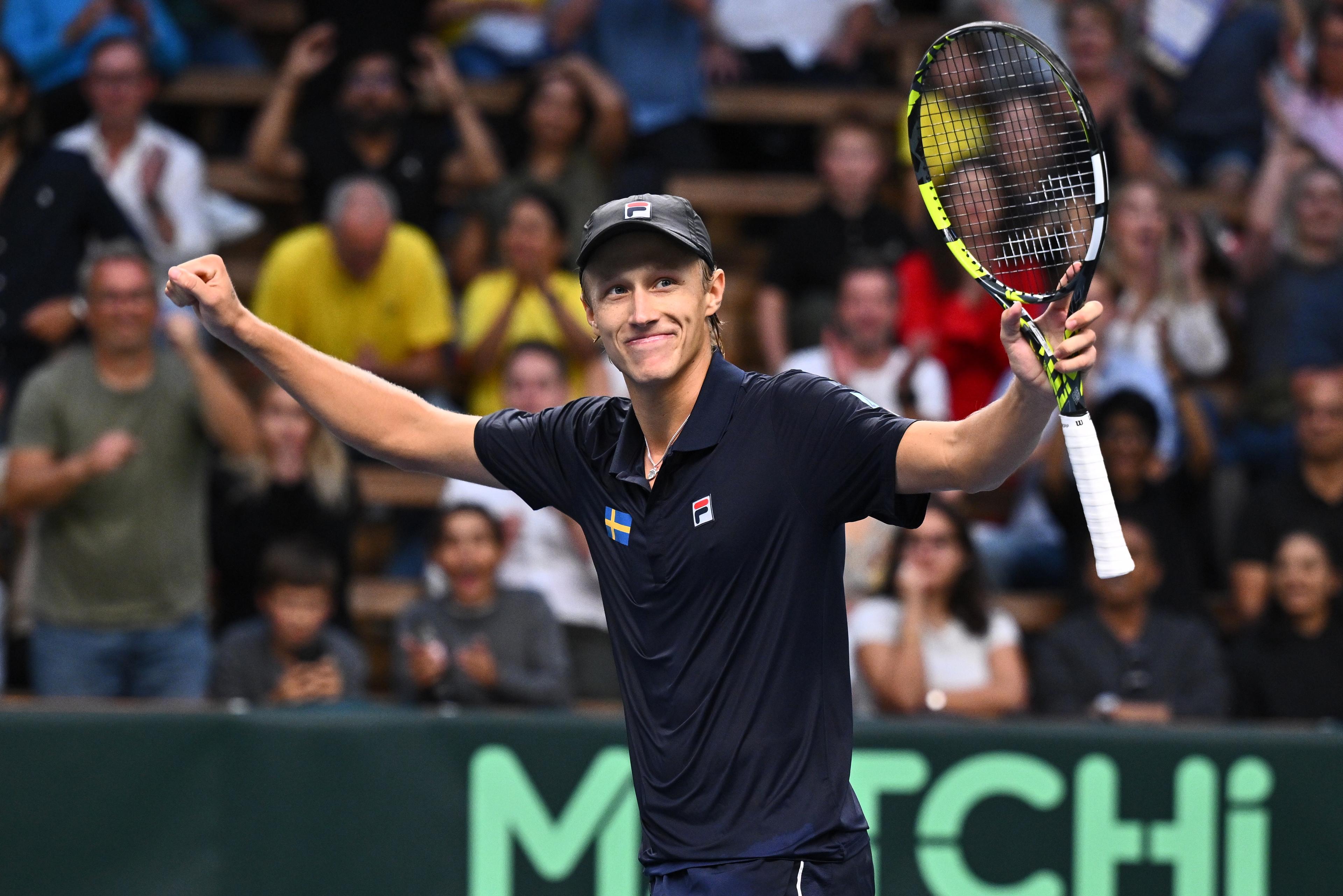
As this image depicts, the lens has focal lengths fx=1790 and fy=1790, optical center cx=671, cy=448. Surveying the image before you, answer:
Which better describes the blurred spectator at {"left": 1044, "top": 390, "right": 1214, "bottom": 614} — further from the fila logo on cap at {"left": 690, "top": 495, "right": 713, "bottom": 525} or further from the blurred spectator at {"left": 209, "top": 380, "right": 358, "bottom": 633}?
the fila logo on cap at {"left": 690, "top": 495, "right": 713, "bottom": 525}

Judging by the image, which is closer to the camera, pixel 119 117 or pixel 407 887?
pixel 407 887

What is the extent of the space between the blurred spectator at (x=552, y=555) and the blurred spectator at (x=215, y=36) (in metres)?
3.75

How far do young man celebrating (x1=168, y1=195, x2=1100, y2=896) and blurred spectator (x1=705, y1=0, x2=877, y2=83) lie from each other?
7653 millimetres

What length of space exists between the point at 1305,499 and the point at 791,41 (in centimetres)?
451

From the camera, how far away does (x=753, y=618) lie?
3.29 metres

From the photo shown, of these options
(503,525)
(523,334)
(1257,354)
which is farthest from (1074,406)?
(1257,354)

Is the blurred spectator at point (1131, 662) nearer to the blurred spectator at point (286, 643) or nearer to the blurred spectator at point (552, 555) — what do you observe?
the blurred spectator at point (552, 555)

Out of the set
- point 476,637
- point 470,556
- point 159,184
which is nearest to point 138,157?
point 159,184

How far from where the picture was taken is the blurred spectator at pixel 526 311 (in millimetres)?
8406

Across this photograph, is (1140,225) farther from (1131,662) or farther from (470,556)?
(470,556)

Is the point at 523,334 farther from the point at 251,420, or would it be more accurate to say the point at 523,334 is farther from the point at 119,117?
the point at 119,117

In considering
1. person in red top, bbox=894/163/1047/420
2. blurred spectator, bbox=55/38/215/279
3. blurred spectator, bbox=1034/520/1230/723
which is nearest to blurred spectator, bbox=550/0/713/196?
person in red top, bbox=894/163/1047/420

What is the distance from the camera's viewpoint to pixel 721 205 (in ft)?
34.1

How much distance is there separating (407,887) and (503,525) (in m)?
1.85
